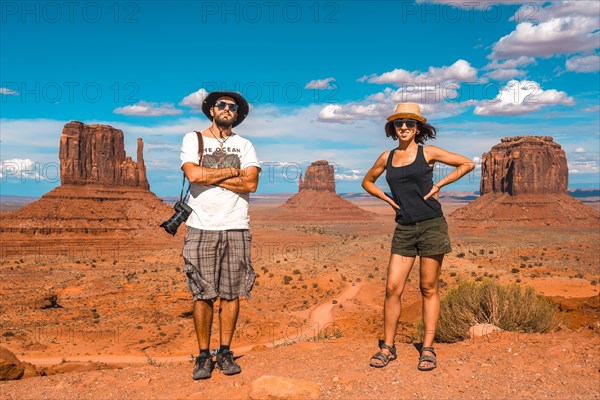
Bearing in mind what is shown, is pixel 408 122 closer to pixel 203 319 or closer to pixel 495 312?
pixel 203 319

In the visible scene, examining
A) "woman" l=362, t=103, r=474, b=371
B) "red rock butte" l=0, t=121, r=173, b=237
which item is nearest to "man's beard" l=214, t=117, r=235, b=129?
"woman" l=362, t=103, r=474, b=371

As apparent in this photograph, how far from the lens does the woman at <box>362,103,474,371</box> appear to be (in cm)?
479

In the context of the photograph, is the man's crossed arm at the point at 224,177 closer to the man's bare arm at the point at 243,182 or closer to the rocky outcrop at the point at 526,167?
the man's bare arm at the point at 243,182

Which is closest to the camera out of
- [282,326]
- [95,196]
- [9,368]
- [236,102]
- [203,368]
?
[203,368]

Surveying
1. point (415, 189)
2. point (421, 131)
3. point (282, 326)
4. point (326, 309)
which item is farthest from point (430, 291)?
point (326, 309)

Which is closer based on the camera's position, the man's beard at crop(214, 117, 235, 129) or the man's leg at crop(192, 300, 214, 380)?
the man's leg at crop(192, 300, 214, 380)

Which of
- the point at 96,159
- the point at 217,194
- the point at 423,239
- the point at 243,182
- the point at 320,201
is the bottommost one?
the point at 320,201

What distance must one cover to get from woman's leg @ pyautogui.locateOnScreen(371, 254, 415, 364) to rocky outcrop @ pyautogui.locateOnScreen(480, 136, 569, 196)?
8361 centimetres

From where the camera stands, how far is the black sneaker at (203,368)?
4.70 metres

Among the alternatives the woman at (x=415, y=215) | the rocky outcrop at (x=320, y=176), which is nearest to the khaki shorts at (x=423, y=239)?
the woman at (x=415, y=215)

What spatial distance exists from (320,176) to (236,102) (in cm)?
13124

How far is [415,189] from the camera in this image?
4.82 m

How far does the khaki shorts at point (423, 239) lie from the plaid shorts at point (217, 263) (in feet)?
5.39

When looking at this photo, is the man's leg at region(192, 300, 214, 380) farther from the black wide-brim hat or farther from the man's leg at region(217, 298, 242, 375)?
the black wide-brim hat
